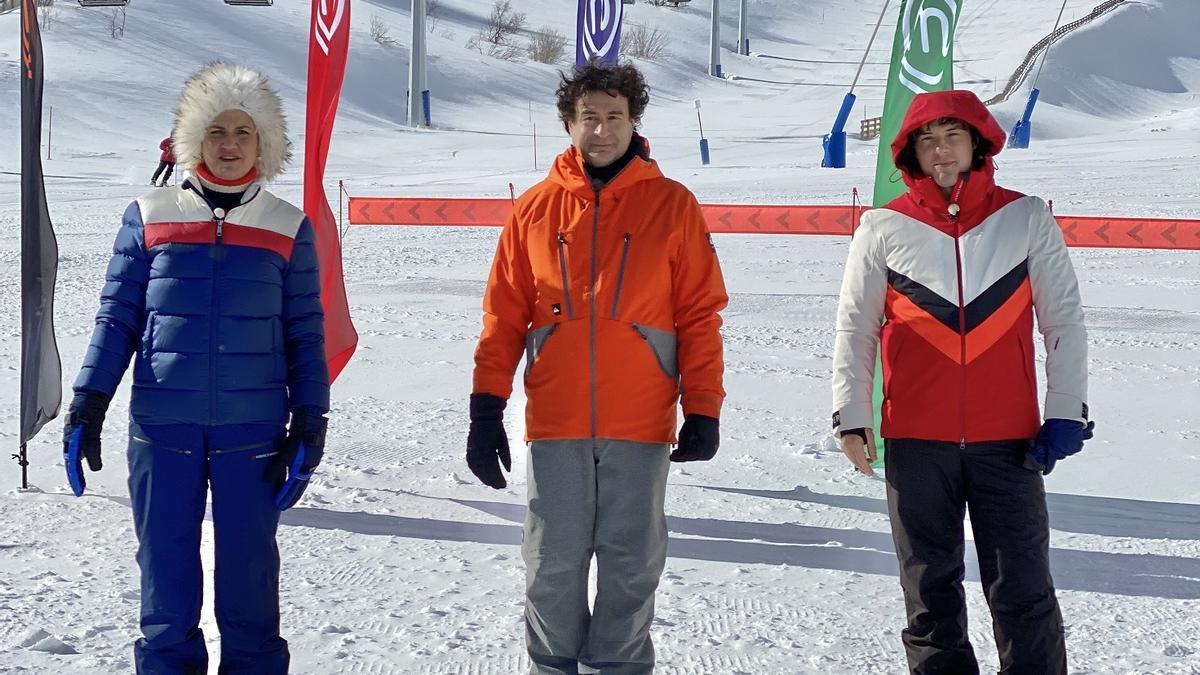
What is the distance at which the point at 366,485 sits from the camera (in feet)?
17.1

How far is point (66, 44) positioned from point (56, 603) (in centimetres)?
3471

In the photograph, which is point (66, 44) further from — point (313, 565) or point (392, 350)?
point (313, 565)

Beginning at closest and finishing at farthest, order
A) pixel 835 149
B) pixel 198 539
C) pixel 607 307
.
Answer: pixel 607 307, pixel 198 539, pixel 835 149

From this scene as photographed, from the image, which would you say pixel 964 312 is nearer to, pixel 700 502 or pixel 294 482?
pixel 294 482

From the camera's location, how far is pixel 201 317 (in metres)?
3.02

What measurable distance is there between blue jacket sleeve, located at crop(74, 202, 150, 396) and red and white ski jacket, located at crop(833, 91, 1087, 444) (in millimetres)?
1763

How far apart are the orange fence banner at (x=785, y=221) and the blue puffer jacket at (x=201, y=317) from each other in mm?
6182

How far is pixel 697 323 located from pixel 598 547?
1.96ft

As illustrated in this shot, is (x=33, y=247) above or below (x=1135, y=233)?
below

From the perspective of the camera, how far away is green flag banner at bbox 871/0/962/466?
16.5 ft

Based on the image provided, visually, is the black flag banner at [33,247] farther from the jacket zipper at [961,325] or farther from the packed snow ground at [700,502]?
the jacket zipper at [961,325]

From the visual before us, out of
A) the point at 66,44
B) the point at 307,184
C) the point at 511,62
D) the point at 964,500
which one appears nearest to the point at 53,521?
the point at 307,184

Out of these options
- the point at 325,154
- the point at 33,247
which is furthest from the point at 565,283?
the point at 33,247

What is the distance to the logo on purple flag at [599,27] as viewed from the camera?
335 inches
